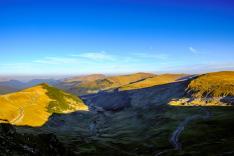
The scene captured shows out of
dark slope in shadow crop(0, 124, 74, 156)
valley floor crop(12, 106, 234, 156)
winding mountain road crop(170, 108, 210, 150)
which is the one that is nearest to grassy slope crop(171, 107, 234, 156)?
valley floor crop(12, 106, 234, 156)

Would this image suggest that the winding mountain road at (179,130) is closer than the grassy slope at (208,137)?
No

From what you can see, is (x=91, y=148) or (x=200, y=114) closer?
(x=91, y=148)

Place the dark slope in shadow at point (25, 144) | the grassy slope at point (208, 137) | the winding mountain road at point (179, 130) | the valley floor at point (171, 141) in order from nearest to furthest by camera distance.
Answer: the dark slope in shadow at point (25, 144)
the grassy slope at point (208, 137)
the valley floor at point (171, 141)
the winding mountain road at point (179, 130)

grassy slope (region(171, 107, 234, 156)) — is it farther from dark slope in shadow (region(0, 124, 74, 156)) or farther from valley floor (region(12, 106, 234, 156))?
dark slope in shadow (region(0, 124, 74, 156))

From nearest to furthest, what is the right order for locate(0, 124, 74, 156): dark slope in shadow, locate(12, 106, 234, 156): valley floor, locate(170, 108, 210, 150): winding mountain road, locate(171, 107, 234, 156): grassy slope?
locate(0, 124, 74, 156): dark slope in shadow
locate(171, 107, 234, 156): grassy slope
locate(12, 106, 234, 156): valley floor
locate(170, 108, 210, 150): winding mountain road

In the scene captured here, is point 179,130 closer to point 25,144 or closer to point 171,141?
point 171,141

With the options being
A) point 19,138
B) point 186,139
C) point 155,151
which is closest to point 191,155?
point 155,151

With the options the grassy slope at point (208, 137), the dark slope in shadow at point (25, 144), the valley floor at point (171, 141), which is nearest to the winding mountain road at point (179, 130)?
the valley floor at point (171, 141)

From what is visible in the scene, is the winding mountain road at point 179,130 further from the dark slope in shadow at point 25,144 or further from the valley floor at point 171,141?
the dark slope in shadow at point 25,144

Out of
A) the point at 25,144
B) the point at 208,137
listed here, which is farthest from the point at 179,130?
the point at 25,144

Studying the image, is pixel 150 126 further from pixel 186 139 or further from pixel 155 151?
pixel 155 151

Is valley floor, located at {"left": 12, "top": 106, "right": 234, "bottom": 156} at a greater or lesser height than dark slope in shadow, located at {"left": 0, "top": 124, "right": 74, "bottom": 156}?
lesser

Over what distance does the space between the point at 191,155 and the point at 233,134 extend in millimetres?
42025

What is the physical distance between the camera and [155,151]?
115 m
